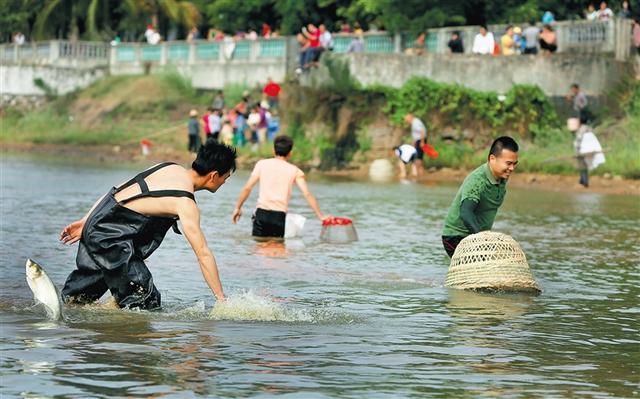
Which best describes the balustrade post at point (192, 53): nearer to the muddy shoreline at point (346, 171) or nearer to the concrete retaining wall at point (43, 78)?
the muddy shoreline at point (346, 171)

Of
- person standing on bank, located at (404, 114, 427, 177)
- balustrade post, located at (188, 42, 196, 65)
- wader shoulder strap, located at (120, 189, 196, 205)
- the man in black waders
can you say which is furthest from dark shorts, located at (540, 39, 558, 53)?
wader shoulder strap, located at (120, 189, 196, 205)

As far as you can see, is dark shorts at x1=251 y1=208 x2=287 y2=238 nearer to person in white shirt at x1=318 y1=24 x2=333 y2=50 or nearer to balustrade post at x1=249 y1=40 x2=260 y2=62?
person in white shirt at x1=318 y1=24 x2=333 y2=50

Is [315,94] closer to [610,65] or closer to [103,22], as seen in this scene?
[610,65]

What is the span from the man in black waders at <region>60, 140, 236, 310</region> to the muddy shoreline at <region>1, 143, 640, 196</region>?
19.6 metres

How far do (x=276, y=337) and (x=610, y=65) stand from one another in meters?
25.4

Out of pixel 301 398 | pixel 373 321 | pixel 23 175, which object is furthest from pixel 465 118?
pixel 301 398

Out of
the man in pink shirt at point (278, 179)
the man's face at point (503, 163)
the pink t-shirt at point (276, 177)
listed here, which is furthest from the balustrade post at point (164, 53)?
the man's face at point (503, 163)

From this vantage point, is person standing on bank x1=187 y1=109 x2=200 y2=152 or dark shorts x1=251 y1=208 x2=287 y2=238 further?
person standing on bank x1=187 y1=109 x2=200 y2=152

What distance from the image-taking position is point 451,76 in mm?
36312

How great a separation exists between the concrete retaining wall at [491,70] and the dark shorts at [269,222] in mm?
18797

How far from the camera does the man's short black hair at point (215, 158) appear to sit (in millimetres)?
9969

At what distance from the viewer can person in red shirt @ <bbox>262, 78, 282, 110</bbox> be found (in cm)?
4234

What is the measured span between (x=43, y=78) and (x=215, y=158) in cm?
4612

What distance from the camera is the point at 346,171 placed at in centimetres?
3659
